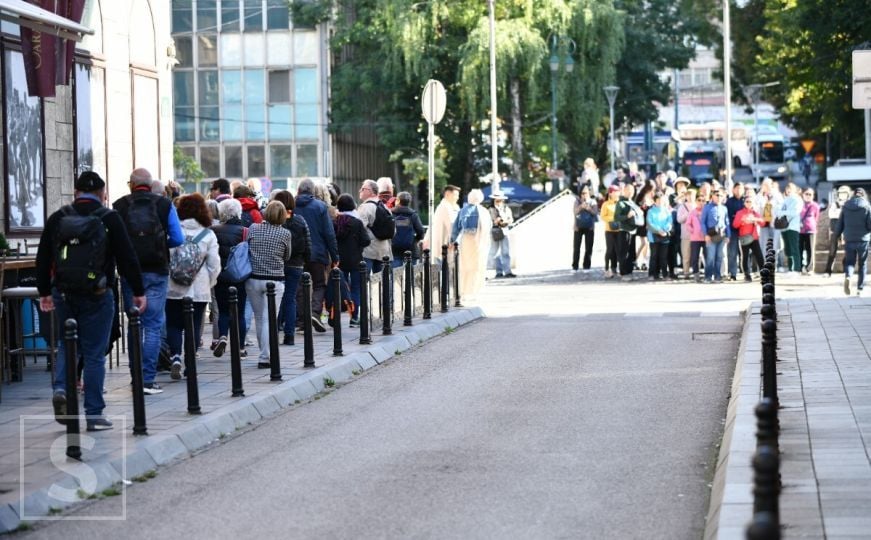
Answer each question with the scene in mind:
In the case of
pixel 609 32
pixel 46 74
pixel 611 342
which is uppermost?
pixel 609 32

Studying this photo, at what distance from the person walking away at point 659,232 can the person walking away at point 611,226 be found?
0.68 m

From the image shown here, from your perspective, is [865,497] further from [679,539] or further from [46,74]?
[46,74]

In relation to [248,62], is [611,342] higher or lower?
lower

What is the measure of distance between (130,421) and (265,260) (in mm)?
4016

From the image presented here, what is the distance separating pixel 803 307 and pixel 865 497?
13655mm

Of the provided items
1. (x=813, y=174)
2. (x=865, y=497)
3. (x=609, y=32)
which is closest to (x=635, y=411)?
(x=865, y=497)

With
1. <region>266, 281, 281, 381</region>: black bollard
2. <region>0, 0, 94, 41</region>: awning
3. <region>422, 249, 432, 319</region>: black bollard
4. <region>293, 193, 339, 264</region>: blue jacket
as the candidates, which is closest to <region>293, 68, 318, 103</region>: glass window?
<region>422, 249, 432, 319</region>: black bollard

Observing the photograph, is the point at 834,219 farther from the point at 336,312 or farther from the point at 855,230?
the point at 336,312

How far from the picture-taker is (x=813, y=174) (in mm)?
91688

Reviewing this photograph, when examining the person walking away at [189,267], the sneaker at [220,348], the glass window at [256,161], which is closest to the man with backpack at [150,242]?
the person walking away at [189,267]

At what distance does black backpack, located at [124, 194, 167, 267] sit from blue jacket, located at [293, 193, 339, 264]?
517cm

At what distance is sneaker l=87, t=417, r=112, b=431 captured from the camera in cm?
1080

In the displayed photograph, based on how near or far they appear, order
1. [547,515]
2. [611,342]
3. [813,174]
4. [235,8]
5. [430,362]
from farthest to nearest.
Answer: [813,174] → [235,8] → [611,342] → [430,362] → [547,515]

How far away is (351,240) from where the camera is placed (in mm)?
Result: 19375
